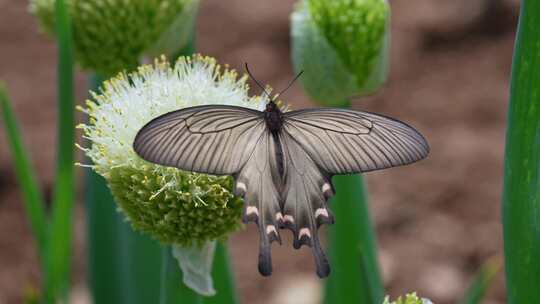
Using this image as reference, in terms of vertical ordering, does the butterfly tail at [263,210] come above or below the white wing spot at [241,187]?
below

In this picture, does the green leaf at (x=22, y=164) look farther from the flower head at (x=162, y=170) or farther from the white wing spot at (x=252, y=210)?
the white wing spot at (x=252, y=210)

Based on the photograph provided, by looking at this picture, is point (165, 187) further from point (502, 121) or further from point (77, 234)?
point (502, 121)

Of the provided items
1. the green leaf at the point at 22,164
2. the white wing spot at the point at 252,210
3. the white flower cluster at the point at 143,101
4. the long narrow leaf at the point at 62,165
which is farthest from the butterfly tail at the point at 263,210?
the green leaf at the point at 22,164

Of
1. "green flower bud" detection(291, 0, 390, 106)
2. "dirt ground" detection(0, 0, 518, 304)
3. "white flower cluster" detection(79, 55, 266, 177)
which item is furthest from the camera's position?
"dirt ground" detection(0, 0, 518, 304)

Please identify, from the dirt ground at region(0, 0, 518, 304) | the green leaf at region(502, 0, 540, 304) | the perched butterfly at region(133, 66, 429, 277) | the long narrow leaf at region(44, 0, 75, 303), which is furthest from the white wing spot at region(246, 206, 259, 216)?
the dirt ground at region(0, 0, 518, 304)

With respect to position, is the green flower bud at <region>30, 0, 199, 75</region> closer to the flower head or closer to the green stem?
the flower head

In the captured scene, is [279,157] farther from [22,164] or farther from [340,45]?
[22,164]
